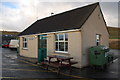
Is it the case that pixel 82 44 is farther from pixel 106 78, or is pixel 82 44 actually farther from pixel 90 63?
pixel 106 78

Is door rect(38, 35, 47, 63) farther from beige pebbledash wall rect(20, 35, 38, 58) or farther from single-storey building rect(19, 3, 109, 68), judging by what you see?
beige pebbledash wall rect(20, 35, 38, 58)

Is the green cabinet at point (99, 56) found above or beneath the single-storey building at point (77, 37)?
beneath

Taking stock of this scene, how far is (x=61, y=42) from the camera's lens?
9195 millimetres

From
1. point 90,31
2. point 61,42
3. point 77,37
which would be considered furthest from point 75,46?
point 90,31

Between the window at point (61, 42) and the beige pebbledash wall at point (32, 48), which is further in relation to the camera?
the beige pebbledash wall at point (32, 48)

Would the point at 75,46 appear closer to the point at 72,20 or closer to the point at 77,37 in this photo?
the point at 77,37

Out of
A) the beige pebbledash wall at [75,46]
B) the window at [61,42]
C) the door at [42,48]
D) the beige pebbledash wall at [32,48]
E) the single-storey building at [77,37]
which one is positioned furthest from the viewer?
the beige pebbledash wall at [32,48]

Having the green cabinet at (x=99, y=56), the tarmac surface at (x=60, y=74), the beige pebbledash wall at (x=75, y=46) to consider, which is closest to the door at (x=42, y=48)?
the tarmac surface at (x=60, y=74)

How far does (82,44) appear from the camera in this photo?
7.75 metres

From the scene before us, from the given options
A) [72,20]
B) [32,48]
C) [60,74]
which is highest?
[72,20]

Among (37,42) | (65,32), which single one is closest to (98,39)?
(65,32)

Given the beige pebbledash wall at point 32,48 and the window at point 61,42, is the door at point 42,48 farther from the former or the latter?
the window at point 61,42

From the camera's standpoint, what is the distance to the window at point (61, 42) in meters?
8.79

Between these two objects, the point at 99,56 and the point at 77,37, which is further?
the point at 77,37
